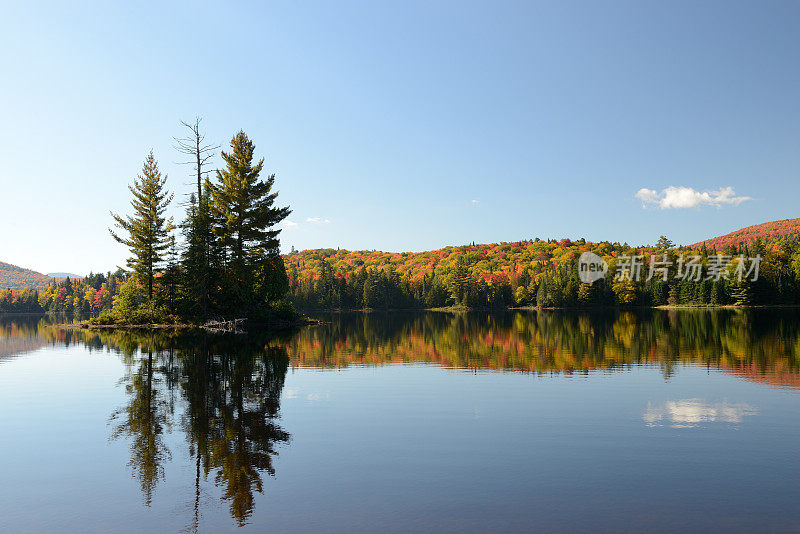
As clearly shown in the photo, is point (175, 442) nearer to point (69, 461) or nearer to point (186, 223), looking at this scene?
point (69, 461)

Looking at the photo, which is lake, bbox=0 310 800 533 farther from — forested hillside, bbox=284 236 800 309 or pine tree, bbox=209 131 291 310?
forested hillside, bbox=284 236 800 309

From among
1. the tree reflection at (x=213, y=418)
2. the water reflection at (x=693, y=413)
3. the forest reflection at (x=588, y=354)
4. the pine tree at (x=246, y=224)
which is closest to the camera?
the tree reflection at (x=213, y=418)

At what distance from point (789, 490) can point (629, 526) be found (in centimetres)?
373

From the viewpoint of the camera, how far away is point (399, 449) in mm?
11609

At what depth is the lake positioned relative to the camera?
8156mm

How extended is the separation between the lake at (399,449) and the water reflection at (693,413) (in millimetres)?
106

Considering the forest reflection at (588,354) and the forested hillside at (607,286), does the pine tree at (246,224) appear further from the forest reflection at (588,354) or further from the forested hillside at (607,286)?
the forested hillside at (607,286)

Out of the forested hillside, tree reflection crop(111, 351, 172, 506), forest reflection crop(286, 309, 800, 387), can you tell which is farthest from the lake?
the forested hillside

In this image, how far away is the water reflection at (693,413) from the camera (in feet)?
45.5

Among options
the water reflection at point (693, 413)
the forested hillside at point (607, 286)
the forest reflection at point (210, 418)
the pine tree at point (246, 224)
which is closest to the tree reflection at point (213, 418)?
the forest reflection at point (210, 418)

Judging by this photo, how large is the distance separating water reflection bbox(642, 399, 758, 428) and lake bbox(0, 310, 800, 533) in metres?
0.11

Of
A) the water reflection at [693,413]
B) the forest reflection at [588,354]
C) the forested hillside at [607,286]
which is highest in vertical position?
the forested hillside at [607,286]

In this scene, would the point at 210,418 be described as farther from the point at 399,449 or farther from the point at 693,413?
the point at 693,413

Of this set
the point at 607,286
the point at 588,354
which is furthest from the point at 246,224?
the point at 607,286
